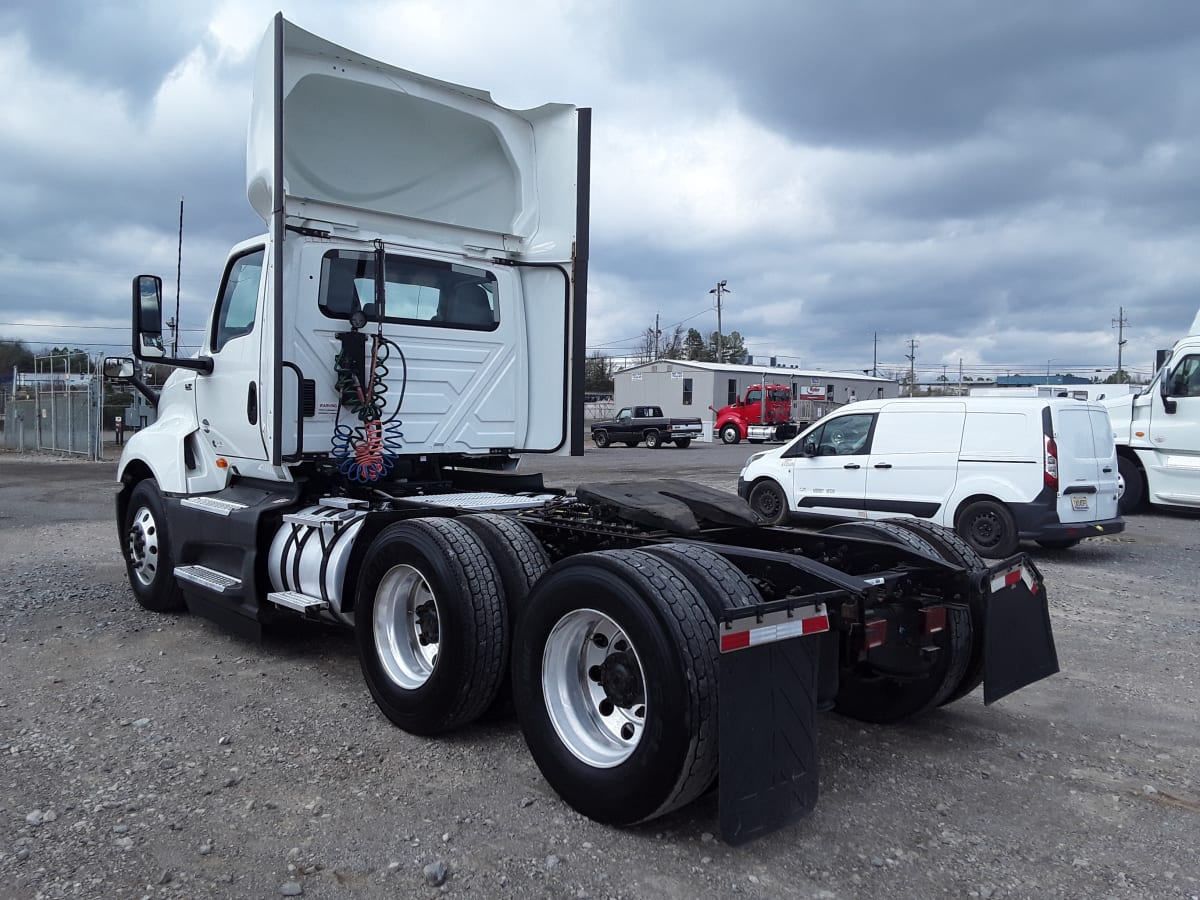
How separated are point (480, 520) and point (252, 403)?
2233mm

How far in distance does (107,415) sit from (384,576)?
3053 centimetres

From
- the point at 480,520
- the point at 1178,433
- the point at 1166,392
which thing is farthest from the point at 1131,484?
the point at 480,520

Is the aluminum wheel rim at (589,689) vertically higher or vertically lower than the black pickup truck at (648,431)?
lower

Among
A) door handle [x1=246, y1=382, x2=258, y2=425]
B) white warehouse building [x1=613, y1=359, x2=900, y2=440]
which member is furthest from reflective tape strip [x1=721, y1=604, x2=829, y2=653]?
white warehouse building [x1=613, y1=359, x2=900, y2=440]

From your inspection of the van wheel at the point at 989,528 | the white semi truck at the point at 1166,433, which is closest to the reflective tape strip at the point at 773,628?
the van wheel at the point at 989,528

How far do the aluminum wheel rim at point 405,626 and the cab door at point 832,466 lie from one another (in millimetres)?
7184

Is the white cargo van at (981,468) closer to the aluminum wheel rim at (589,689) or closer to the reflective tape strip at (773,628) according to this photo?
the aluminum wheel rim at (589,689)

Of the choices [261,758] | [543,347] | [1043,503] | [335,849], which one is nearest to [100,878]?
[335,849]

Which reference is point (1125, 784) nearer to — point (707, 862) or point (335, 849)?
point (707, 862)

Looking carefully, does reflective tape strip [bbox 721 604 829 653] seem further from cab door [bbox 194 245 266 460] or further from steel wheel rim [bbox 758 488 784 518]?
steel wheel rim [bbox 758 488 784 518]

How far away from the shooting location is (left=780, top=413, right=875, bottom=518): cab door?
426 inches

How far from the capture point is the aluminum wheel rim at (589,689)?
349 centimetres

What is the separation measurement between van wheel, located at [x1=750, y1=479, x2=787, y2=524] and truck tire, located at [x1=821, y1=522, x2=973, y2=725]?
720 centimetres

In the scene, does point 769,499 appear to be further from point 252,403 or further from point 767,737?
point 767,737
